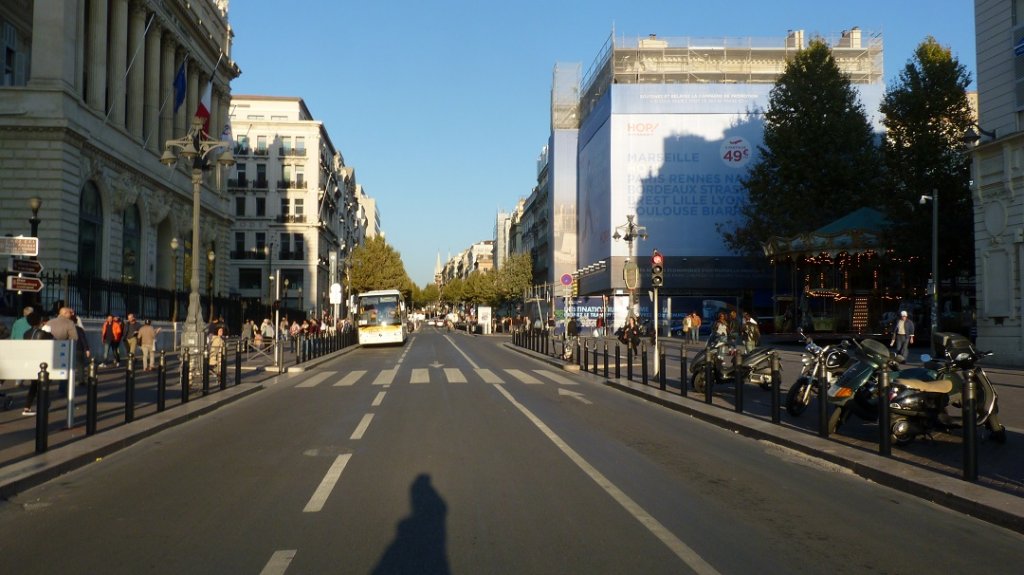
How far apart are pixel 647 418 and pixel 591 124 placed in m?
57.6

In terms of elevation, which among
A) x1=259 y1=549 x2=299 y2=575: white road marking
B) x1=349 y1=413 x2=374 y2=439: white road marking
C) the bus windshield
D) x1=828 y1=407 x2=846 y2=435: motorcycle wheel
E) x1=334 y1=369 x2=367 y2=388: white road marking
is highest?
the bus windshield

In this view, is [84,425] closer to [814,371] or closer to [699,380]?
[814,371]

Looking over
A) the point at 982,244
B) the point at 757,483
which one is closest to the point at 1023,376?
the point at 982,244

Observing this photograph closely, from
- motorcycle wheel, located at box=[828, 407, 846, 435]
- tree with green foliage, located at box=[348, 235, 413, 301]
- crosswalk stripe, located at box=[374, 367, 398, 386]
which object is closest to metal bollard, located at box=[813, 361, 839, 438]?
motorcycle wheel, located at box=[828, 407, 846, 435]

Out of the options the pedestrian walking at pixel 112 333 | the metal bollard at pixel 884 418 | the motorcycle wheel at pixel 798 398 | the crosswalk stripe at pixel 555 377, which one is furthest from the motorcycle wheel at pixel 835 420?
the pedestrian walking at pixel 112 333

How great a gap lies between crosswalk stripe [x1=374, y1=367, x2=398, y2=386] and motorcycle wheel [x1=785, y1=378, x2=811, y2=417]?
10843mm

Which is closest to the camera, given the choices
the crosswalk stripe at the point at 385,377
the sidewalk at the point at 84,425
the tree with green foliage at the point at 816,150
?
the sidewalk at the point at 84,425

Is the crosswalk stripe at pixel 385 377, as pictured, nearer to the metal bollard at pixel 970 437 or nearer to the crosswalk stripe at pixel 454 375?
the crosswalk stripe at pixel 454 375

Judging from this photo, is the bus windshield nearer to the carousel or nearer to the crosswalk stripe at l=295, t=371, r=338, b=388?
the crosswalk stripe at l=295, t=371, r=338, b=388

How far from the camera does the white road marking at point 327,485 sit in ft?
23.5

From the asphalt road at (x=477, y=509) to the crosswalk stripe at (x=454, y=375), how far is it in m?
8.69

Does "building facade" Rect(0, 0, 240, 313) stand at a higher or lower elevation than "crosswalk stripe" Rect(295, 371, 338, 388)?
higher

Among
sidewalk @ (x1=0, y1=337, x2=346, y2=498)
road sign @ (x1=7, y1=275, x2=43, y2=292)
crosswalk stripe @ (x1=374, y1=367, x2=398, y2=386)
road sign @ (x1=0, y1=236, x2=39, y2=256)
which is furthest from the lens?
crosswalk stripe @ (x1=374, y1=367, x2=398, y2=386)

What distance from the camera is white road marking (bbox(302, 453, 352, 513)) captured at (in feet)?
23.5
